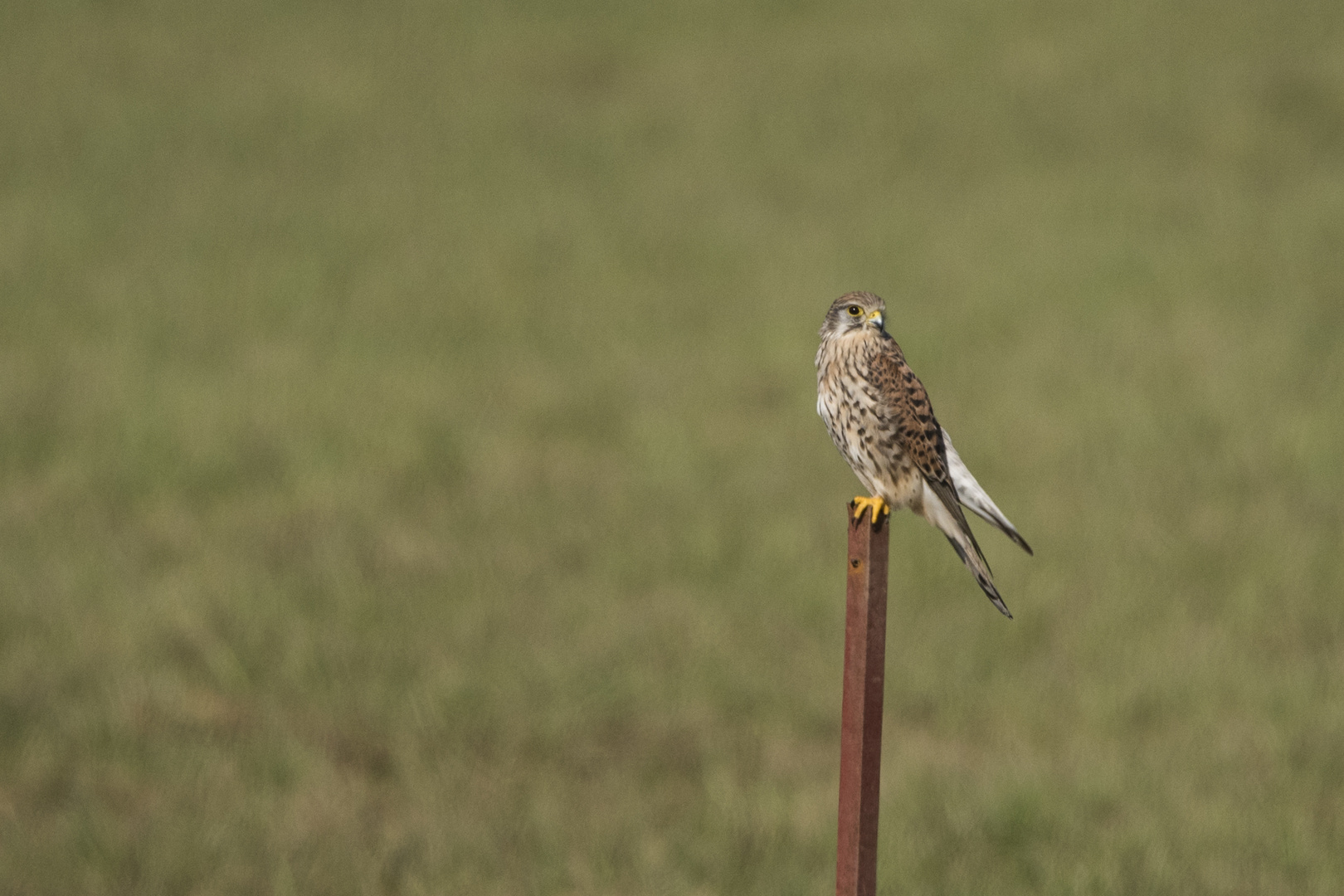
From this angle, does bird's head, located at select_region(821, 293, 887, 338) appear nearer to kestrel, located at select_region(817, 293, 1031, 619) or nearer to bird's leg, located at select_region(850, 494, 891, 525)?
kestrel, located at select_region(817, 293, 1031, 619)

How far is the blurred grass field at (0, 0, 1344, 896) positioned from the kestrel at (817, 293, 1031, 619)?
1.77m

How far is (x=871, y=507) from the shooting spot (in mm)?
3316

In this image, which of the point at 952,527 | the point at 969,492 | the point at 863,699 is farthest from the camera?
the point at 952,527

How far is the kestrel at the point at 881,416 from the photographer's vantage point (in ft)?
13.5

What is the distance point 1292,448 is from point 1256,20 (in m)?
13.7

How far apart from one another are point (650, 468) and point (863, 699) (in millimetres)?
7219

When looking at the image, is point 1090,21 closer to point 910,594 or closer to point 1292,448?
point 1292,448

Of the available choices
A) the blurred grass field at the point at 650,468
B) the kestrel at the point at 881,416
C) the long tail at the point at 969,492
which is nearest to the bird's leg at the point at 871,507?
the long tail at the point at 969,492

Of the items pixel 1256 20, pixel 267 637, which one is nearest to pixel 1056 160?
pixel 1256 20

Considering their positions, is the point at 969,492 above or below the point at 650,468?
below

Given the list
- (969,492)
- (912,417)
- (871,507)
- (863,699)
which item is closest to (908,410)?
(912,417)

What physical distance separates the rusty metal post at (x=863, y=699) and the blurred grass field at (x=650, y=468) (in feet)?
8.57

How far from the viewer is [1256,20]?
21328mm

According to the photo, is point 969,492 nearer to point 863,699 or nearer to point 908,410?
point 908,410
